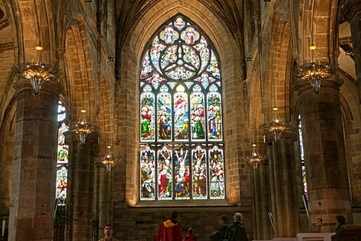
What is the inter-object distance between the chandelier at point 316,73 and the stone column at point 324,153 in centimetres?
12

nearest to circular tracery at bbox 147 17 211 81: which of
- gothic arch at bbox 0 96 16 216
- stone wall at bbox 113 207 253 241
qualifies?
stone wall at bbox 113 207 253 241

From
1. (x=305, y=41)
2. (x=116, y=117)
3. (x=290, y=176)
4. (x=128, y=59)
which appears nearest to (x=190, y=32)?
(x=128, y=59)

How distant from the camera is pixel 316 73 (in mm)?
14031

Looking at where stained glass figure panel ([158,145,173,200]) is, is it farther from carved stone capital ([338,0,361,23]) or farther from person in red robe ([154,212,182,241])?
carved stone capital ([338,0,361,23])

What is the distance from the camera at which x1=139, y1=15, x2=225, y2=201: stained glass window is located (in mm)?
25938

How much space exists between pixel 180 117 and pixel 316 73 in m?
13.5

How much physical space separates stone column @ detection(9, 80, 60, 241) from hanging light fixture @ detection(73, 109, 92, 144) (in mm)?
5416

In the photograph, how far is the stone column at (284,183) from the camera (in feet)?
61.7

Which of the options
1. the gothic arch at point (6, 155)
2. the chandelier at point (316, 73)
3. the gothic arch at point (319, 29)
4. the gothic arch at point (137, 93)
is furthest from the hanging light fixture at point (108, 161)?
the chandelier at point (316, 73)

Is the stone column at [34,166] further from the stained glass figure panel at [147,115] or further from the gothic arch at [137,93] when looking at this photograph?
the stained glass figure panel at [147,115]

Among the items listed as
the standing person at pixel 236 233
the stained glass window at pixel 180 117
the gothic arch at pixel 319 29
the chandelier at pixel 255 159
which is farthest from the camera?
the stained glass window at pixel 180 117

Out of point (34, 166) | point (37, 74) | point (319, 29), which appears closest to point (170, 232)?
point (34, 166)

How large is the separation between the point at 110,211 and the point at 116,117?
15.0 ft

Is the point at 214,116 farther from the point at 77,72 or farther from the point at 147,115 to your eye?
the point at 77,72
